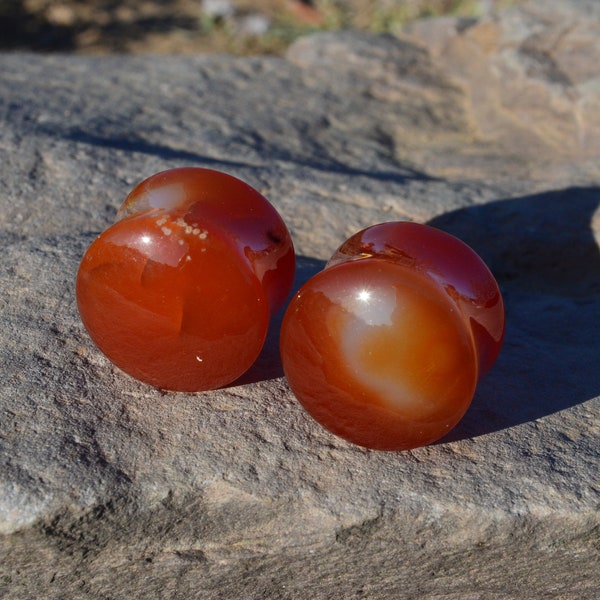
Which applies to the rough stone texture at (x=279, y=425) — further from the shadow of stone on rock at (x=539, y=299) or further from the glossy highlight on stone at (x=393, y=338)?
the glossy highlight on stone at (x=393, y=338)

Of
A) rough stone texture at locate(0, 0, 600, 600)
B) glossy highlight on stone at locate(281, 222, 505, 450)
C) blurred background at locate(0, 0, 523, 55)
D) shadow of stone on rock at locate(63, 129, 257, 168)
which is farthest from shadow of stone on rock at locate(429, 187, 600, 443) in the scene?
blurred background at locate(0, 0, 523, 55)

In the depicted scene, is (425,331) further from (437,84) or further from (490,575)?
(437,84)

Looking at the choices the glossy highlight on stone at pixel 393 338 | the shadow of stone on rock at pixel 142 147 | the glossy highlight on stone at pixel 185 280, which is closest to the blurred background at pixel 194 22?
the shadow of stone on rock at pixel 142 147

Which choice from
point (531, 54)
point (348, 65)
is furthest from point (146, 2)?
point (531, 54)

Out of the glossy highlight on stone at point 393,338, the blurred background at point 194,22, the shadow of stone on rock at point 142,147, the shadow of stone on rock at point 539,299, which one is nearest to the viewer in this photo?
the glossy highlight on stone at point 393,338

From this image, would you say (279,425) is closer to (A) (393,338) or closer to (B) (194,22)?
(A) (393,338)
